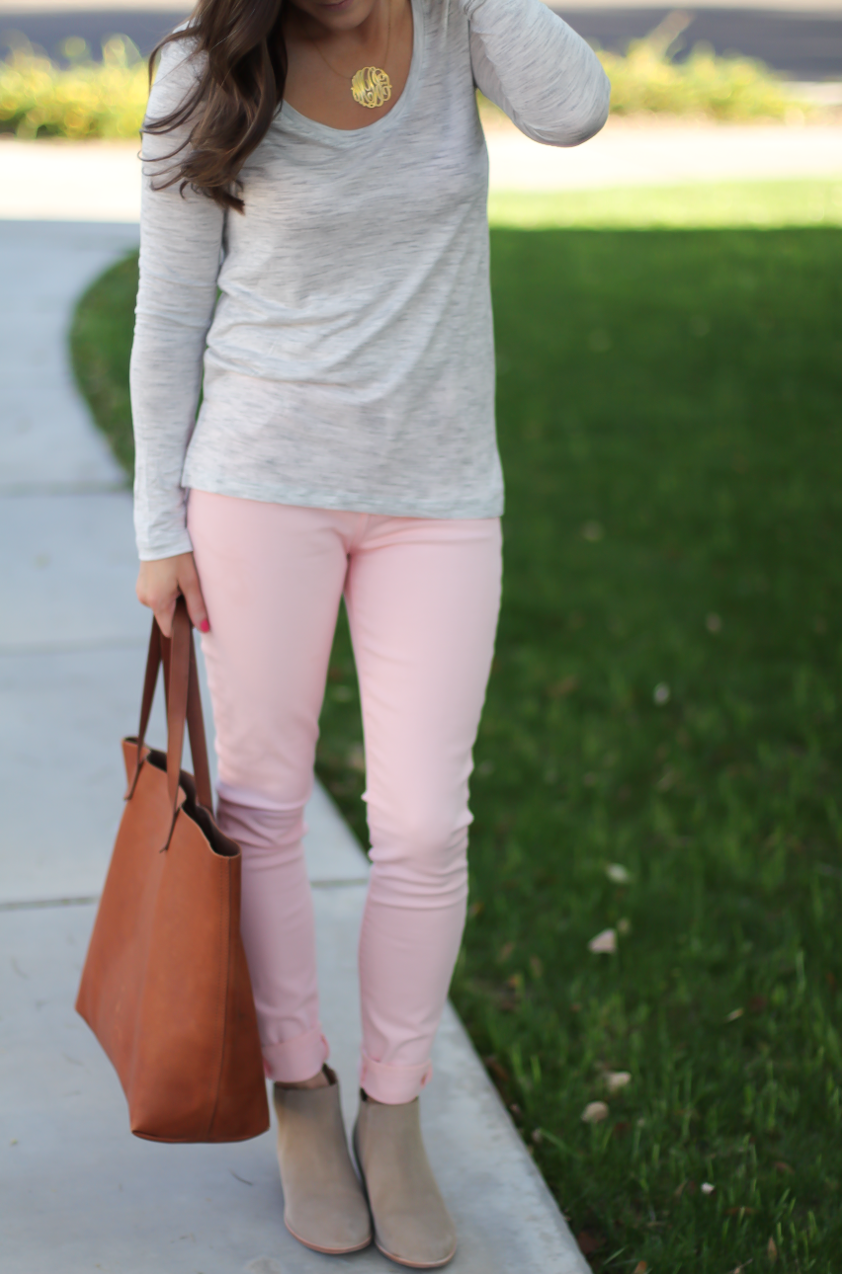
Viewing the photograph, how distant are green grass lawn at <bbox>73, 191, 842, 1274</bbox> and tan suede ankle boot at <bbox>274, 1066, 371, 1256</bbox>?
0.43 m

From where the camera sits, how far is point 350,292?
1.83m

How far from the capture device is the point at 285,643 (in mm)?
1960

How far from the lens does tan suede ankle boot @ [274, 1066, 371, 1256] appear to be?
208 cm

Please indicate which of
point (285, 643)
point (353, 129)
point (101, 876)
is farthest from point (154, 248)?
point (101, 876)

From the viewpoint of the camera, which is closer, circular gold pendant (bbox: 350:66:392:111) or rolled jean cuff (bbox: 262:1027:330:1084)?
circular gold pendant (bbox: 350:66:392:111)

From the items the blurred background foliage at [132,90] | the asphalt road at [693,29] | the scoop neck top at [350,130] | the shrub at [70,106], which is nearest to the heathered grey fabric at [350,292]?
the scoop neck top at [350,130]

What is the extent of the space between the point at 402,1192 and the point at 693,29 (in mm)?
26559

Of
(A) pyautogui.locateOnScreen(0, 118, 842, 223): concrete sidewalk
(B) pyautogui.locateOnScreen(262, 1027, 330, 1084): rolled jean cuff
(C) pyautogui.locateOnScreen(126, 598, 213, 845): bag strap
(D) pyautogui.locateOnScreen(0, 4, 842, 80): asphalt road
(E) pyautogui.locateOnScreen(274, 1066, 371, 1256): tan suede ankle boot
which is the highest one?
(C) pyautogui.locateOnScreen(126, 598, 213, 845): bag strap

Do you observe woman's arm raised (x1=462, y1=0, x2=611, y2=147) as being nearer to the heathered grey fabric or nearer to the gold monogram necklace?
the heathered grey fabric

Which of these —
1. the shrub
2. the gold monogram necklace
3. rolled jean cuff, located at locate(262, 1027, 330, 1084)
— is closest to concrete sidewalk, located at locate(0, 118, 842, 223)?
the shrub

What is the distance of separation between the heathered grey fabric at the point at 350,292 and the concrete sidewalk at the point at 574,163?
28.9 feet

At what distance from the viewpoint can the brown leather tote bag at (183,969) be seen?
6.22 ft

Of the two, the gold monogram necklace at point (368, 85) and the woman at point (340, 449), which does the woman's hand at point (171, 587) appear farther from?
the gold monogram necklace at point (368, 85)

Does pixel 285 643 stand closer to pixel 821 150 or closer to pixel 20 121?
pixel 20 121
